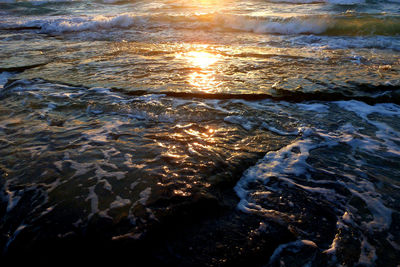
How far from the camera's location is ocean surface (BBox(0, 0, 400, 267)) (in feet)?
5.07

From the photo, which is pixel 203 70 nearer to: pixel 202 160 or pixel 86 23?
pixel 202 160

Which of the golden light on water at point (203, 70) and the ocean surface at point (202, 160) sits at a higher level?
the golden light on water at point (203, 70)

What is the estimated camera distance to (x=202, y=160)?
2191mm

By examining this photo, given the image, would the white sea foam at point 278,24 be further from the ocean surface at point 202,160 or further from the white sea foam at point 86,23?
the ocean surface at point 202,160

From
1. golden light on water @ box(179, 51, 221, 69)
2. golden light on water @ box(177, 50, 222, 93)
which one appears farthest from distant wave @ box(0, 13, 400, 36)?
golden light on water @ box(177, 50, 222, 93)

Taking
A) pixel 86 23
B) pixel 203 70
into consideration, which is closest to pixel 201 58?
pixel 203 70

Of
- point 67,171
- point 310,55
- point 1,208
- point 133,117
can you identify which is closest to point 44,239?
point 1,208

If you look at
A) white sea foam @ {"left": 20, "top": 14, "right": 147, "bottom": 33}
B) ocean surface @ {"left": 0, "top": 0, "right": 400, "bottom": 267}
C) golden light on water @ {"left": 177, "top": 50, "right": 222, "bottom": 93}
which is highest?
white sea foam @ {"left": 20, "top": 14, "right": 147, "bottom": 33}

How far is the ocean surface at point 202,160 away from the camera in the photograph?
154 centimetres

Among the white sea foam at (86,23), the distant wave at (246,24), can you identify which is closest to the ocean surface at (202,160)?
the distant wave at (246,24)

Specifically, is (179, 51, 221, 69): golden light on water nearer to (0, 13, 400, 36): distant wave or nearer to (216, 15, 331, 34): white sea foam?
(0, 13, 400, 36): distant wave

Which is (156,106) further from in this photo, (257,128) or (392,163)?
(392,163)

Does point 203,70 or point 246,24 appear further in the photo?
point 246,24

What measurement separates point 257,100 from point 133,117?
150 centimetres
